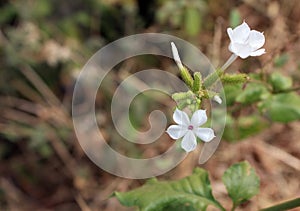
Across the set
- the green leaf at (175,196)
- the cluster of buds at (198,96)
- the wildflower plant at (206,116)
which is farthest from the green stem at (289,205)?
the cluster of buds at (198,96)

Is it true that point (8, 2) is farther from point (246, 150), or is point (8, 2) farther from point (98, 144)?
point (246, 150)

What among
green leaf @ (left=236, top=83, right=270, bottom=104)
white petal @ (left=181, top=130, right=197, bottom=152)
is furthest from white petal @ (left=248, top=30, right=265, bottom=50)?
green leaf @ (left=236, top=83, right=270, bottom=104)

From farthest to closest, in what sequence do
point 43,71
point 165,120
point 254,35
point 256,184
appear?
1. point 43,71
2. point 165,120
3. point 256,184
4. point 254,35

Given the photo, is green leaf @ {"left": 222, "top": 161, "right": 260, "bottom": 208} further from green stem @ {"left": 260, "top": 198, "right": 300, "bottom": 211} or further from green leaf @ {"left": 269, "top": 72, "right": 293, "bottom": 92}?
green leaf @ {"left": 269, "top": 72, "right": 293, "bottom": 92}

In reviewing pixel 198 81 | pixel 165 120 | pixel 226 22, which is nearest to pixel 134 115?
pixel 165 120

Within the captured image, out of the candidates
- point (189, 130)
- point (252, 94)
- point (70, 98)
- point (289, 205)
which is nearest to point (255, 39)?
point (189, 130)

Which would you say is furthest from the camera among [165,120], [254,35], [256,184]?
[165,120]

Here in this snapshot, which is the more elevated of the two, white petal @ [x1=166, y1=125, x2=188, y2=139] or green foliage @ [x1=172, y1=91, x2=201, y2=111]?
green foliage @ [x1=172, y1=91, x2=201, y2=111]
